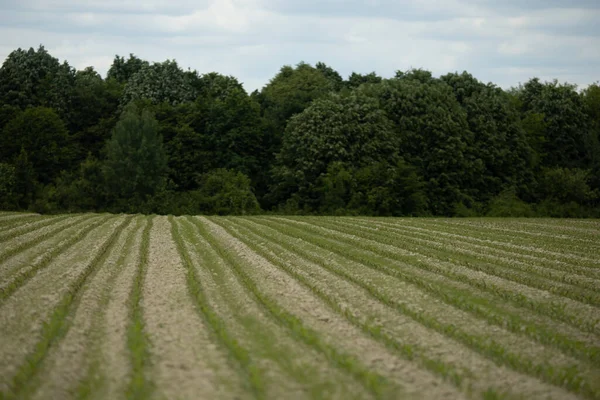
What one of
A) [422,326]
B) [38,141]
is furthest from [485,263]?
[38,141]

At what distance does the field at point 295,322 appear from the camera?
28.3 feet

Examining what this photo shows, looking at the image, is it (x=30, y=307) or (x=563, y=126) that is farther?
(x=563, y=126)

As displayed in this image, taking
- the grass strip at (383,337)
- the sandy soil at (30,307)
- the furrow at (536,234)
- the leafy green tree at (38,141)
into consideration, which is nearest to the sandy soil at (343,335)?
the grass strip at (383,337)

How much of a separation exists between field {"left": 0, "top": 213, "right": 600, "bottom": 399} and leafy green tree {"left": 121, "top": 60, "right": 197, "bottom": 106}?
52965mm

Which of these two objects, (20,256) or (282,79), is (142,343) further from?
(282,79)

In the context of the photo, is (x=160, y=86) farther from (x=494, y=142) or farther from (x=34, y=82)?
(x=494, y=142)

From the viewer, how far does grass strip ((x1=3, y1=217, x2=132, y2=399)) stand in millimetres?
8227

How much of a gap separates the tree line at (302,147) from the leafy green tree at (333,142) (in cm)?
14

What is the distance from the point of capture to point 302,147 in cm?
5894

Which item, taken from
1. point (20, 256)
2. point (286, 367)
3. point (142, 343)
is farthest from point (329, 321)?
point (20, 256)

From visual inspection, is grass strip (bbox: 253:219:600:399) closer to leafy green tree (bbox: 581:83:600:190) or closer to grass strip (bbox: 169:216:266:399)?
grass strip (bbox: 169:216:266:399)

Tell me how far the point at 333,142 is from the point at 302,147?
3031 mm

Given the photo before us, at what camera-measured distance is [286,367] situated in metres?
9.27

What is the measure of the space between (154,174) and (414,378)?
53.9 m
